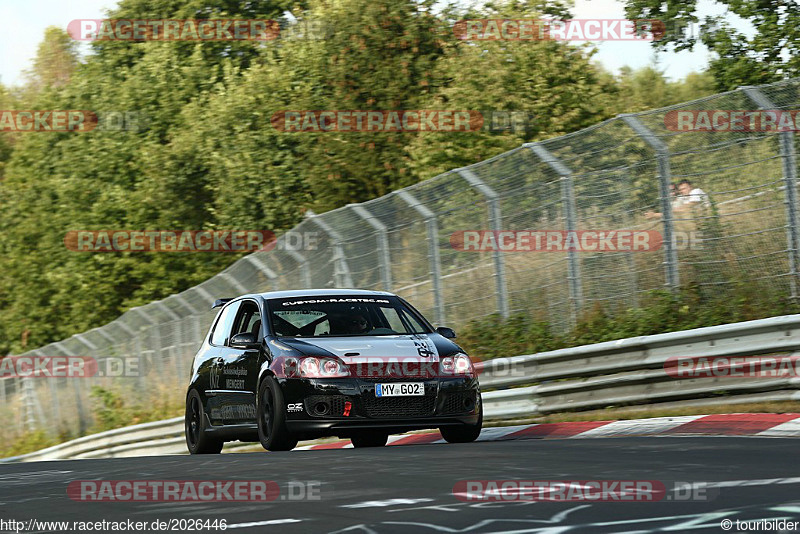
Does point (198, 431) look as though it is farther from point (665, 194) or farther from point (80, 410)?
point (80, 410)

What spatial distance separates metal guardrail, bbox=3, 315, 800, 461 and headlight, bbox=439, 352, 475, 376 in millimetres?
1963

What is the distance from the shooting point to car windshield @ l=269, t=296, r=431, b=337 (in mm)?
11938

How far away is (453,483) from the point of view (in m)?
7.15

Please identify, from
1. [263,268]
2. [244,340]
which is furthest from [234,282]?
[244,340]

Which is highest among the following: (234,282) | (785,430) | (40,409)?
(234,282)

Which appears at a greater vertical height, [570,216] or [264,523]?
[570,216]

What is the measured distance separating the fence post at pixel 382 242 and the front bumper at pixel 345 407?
728 cm

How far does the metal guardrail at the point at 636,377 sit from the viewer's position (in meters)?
11.4

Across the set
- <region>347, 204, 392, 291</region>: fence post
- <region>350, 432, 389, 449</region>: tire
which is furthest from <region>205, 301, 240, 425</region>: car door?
<region>347, 204, 392, 291</region>: fence post

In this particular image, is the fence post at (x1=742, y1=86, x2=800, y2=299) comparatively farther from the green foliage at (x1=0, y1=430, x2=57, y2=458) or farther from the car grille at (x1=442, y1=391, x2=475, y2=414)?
the green foliage at (x1=0, y1=430, x2=57, y2=458)

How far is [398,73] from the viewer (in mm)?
35906

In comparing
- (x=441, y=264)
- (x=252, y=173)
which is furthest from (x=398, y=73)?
(x=441, y=264)

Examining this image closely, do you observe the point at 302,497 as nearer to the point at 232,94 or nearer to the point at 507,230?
the point at 507,230

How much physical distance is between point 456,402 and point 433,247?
244 inches
